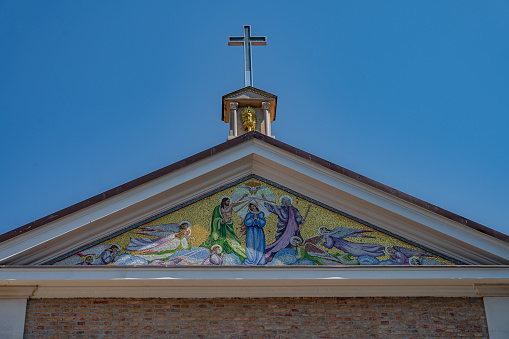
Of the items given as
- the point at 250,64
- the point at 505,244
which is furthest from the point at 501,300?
the point at 250,64

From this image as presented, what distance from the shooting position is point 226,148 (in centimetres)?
1150

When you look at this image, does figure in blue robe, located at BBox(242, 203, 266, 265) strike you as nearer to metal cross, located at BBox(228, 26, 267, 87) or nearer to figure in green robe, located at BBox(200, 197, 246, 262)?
figure in green robe, located at BBox(200, 197, 246, 262)

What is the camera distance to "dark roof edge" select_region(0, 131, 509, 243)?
1059 centimetres

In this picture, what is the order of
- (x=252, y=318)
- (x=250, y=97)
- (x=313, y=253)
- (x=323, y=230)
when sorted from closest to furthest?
(x=252, y=318) < (x=313, y=253) < (x=323, y=230) < (x=250, y=97)

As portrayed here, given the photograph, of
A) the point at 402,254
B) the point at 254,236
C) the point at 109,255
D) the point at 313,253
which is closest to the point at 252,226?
the point at 254,236

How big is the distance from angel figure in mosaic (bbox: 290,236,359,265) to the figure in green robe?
78 cm

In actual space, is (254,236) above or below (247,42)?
below

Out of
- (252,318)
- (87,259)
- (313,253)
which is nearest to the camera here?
(252,318)

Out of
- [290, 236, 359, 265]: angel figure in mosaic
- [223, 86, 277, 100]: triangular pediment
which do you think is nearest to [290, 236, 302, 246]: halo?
[290, 236, 359, 265]: angel figure in mosaic

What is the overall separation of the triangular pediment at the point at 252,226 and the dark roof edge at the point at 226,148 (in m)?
0.01

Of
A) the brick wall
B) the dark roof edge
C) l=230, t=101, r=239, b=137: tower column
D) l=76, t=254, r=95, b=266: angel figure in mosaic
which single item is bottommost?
the brick wall

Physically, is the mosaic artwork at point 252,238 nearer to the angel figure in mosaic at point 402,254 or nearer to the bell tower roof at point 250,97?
the angel figure in mosaic at point 402,254

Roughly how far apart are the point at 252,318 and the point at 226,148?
2.66m

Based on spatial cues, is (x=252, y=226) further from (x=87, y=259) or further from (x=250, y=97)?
(x=250, y=97)
